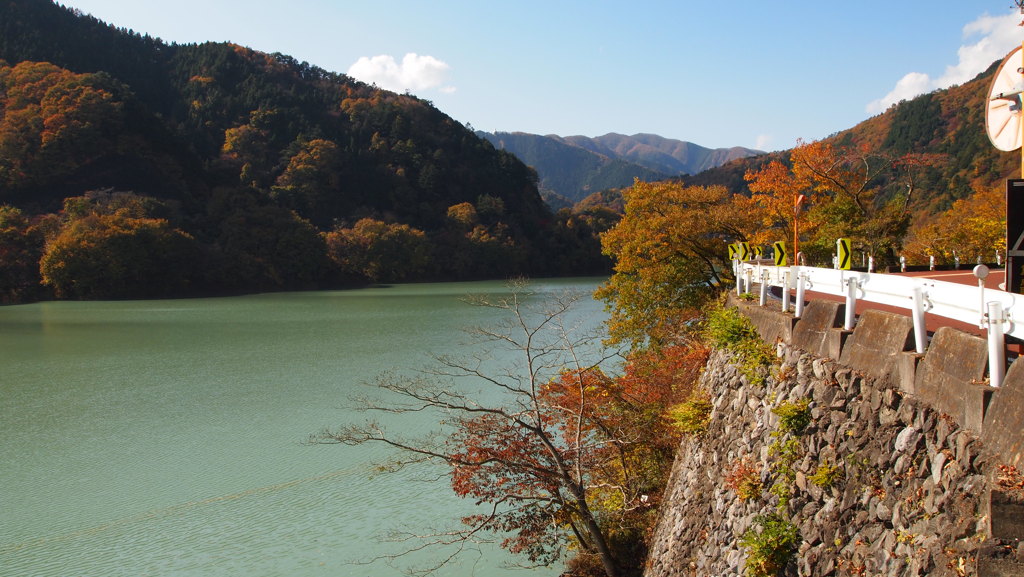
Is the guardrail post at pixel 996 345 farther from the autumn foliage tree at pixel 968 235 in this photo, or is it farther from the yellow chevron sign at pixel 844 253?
the autumn foliage tree at pixel 968 235

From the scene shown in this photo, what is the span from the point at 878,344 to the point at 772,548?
5.05 feet

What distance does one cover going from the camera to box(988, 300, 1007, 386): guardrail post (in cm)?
327

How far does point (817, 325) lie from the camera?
5527 millimetres

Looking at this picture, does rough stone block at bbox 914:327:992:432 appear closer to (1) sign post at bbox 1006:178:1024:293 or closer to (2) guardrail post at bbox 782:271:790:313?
(1) sign post at bbox 1006:178:1024:293

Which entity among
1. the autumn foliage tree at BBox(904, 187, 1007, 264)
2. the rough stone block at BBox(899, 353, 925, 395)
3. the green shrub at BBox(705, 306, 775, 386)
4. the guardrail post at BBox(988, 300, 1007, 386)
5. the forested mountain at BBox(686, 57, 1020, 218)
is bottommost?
the green shrub at BBox(705, 306, 775, 386)

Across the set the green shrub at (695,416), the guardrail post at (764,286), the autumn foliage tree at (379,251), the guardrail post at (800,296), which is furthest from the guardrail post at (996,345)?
the autumn foliage tree at (379,251)

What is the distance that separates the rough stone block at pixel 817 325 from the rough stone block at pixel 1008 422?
2.02 meters

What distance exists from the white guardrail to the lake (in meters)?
6.44

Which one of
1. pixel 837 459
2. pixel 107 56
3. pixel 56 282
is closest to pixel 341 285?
pixel 56 282

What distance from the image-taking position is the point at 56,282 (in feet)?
162

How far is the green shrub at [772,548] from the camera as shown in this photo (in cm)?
474

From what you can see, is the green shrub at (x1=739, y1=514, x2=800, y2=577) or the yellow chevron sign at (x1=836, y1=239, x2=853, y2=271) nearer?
the green shrub at (x1=739, y1=514, x2=800, y2=577)

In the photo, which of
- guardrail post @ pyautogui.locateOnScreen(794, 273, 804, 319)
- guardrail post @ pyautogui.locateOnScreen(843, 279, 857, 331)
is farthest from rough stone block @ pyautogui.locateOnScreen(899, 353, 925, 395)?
guardrail post @ pyautogui.locateOnScreen(794, 273, 804, 319)

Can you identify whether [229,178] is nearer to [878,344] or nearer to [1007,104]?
[1007,104]
